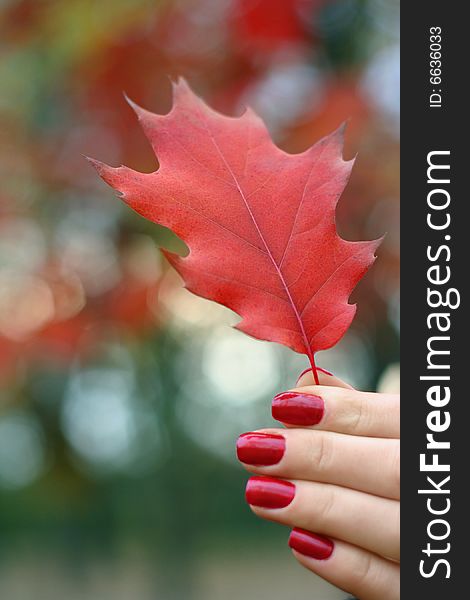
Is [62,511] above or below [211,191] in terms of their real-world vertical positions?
above

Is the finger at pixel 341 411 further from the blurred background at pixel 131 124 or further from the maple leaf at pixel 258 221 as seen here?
the blurred background at pixel 131 124

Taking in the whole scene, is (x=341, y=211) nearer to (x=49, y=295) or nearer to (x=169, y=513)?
(x=49, y=295)

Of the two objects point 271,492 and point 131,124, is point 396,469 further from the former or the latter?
point 131,124

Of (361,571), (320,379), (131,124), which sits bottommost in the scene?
(361,571)

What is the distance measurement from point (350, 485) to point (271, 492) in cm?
5

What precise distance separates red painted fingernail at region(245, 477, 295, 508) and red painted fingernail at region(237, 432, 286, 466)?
15 mm

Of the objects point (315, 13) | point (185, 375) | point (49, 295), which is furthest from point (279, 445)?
point (185, 375)

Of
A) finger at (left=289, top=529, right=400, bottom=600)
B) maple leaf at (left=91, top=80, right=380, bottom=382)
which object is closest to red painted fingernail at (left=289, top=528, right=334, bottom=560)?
finger at (left=289, top=529, right=400, bottom=600)

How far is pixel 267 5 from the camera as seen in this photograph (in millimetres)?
2342

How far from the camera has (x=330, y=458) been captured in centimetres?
50

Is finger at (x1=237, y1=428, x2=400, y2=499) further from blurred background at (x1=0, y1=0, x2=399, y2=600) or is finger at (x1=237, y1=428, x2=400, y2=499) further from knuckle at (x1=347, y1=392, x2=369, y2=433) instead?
blurred background at (x1=0, y1=0, x2=399, y2=600)

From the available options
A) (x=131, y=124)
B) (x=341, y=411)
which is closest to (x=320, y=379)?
(x=341, y=411)

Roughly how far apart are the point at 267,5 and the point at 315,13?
0.99 feet

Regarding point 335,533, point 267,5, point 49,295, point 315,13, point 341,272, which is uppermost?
point 315,13
